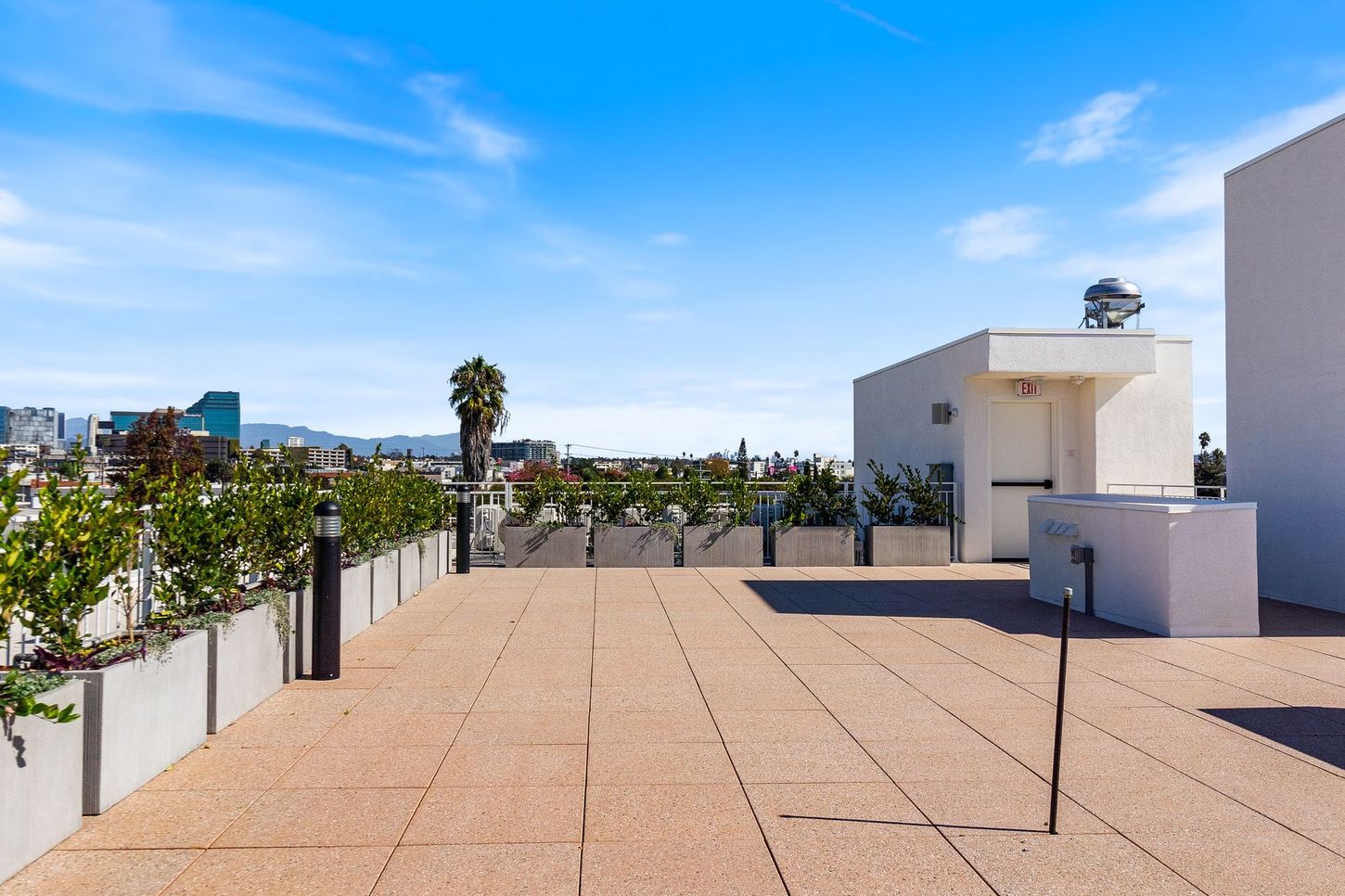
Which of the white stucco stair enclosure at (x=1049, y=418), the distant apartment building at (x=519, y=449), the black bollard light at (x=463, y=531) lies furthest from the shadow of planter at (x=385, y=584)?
the distant apartment building at (x=519, y=449)

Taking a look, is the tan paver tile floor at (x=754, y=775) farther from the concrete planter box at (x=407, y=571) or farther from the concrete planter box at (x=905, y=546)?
the concrete planter box at (x=905, y=546)

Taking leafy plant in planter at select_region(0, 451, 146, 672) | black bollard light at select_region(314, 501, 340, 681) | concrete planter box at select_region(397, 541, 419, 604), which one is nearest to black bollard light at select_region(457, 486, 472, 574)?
concrete planter box at select_region(397, 541, 419, 604)

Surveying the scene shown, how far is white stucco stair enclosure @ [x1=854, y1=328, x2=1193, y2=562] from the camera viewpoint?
12.9 m

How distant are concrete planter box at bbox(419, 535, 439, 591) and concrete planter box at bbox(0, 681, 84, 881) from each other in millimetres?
7285

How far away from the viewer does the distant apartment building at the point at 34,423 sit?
125 metres

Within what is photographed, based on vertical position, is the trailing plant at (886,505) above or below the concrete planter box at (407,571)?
above

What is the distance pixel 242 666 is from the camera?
198 inches

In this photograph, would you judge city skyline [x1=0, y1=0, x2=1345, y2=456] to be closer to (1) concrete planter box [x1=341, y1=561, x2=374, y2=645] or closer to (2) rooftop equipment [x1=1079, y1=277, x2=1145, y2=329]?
(2) rooftop equipment [x1=1079, y1=277, x2=1145, y2=329]

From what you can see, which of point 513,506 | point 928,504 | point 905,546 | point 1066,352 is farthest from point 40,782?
point 1066,352

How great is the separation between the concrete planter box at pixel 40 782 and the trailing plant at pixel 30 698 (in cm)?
4

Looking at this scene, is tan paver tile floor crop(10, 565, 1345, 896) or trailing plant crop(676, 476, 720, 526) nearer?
tan paver tile floor crop(10, 565, 1345, 896)

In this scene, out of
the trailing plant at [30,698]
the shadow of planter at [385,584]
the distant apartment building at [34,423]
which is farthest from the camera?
the distant apartment building at [34,423]

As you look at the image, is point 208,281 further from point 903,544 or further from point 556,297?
point 903,544

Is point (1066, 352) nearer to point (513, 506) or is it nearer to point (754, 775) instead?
point (513, 506)
